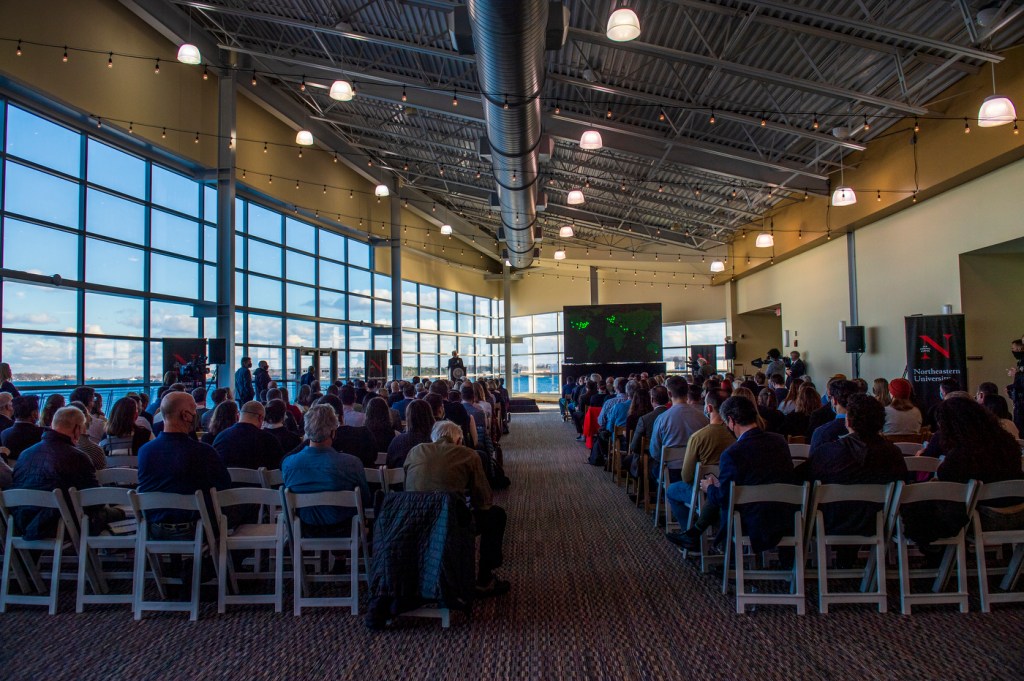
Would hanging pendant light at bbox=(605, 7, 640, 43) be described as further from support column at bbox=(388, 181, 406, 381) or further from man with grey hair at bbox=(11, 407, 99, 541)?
support column at bbox=(388, 181, 406, 381)

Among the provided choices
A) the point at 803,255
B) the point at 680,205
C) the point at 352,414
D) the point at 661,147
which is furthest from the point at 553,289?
the point at 352,414

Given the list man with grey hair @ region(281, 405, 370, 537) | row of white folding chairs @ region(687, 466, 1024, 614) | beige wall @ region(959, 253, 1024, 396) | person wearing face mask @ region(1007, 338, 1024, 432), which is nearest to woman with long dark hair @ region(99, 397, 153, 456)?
man with grey hair @ region(281, 405, 370, 537)

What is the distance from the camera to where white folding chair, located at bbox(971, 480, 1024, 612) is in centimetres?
325

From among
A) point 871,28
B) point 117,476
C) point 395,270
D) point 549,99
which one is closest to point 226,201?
point 549,99

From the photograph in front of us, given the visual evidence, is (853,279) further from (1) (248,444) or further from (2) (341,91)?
→ (1) (248,444)

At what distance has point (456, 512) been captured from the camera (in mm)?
3205

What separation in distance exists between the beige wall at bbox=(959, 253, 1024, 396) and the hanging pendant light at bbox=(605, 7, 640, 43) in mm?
7004

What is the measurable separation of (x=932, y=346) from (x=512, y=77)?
7.29 metres

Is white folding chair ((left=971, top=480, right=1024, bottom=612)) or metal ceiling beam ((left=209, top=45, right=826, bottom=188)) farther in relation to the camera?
metal ceiling beam ((left=209, top=45, right=826, bottom=188))

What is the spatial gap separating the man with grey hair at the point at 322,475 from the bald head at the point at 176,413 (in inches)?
A: 25.4

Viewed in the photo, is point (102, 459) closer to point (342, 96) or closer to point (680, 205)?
point (342, 96)

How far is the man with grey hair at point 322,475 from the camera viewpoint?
3539 millimetres

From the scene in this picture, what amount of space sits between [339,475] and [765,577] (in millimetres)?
2491

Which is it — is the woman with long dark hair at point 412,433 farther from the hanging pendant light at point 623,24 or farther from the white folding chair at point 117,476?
the hanging pendant light at point 623,24
